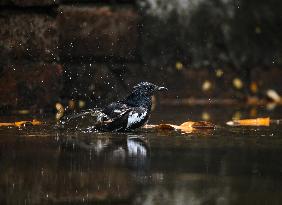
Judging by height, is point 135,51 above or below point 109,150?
above

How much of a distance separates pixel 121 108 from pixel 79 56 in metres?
2.53

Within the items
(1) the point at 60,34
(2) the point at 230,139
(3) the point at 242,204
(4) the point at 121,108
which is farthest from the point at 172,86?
(3) the point at 242,204

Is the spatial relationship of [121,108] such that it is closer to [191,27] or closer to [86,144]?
[86,144]

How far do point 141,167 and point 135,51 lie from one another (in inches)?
179

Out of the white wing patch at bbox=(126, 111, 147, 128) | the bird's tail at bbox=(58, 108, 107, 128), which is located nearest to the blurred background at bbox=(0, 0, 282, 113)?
the bird's tail at bbox=(58, 108, 107, 128)

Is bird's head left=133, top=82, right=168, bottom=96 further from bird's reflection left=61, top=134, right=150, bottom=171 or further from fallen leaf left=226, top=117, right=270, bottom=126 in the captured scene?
fallen leaf left=226, top=117, right=270, bottom=126

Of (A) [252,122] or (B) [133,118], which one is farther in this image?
(A) [252,122]

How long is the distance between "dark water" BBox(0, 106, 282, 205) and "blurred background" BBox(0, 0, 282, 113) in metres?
1.95

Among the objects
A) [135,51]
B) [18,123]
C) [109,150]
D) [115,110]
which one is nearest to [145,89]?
[115,110]

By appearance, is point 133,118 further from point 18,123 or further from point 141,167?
point 141,167

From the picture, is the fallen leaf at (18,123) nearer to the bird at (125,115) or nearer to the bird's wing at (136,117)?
the bird at (125,115)

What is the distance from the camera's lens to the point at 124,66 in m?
8.27

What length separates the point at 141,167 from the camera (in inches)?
150

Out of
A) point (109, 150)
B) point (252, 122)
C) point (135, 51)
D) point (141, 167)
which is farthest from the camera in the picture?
point (135, 51)
